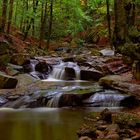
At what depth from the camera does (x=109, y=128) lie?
8.29 meters

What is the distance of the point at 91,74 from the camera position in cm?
1911

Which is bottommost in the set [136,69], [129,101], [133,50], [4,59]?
[129,101]

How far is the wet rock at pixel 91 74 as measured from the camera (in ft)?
61.7

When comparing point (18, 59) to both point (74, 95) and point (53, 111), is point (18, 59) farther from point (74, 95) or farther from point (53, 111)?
point (53, 111)

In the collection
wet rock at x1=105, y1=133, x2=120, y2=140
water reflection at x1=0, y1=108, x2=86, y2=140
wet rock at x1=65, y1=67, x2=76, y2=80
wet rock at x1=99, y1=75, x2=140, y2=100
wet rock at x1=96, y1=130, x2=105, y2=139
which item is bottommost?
wet rock at x1=65, y1=67, x2=76, y2=80

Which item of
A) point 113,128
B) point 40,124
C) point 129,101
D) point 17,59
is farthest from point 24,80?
point 113,128

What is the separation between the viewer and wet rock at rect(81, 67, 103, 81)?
18812mm

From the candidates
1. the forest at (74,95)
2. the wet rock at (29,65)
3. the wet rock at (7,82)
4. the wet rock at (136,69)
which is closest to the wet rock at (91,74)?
the forest at (74,95)

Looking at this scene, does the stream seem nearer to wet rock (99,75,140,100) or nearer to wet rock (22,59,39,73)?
wet rock (99,75,140,100)

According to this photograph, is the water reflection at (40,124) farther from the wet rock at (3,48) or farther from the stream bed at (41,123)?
the wet rock at (3,48)

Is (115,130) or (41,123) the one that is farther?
(41,123)

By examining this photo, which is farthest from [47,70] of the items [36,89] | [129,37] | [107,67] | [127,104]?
[127,104]

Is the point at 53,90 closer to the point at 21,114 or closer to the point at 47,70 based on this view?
the point at 21,114

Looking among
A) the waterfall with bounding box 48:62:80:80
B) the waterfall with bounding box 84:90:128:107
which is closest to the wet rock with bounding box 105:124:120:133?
the waterfall with bounding box 84:90:128:107
